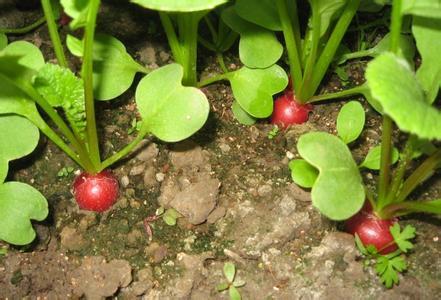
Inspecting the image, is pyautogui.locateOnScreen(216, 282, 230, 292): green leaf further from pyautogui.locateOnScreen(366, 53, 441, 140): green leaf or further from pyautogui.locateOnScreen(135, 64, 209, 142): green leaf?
pyautogui.locateOnScreen(366, 53, 441, 140): green leaf

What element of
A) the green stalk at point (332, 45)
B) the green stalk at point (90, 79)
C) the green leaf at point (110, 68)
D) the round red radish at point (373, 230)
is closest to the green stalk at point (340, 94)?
the green stalk at point (332, 45)

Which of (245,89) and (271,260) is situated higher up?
(245,89)

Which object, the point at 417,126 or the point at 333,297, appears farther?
the point at 333,297

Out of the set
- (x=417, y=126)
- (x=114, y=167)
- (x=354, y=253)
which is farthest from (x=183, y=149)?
(x=417, y=126)

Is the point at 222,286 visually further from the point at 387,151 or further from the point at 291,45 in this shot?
the point at 291,45

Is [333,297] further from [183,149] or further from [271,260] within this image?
[183,149]

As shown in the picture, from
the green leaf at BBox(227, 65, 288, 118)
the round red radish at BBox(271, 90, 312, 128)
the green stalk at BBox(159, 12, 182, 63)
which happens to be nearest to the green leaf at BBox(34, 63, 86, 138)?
the green stalk at BBox(159, 12, 182, 63)
